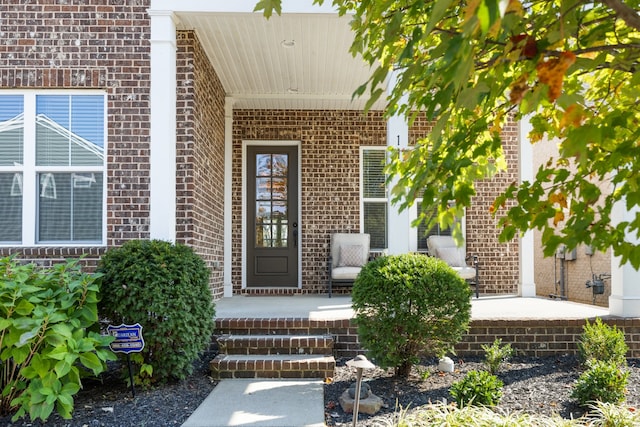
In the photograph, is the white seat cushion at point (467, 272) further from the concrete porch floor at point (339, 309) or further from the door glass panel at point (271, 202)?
the door glass panel at point (271, 202)

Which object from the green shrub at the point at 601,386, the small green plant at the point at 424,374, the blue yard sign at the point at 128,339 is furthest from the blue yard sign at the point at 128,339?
the green shrub at the point at 601,386

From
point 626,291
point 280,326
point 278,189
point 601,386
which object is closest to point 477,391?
point 601,386

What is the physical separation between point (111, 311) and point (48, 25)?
3.26m

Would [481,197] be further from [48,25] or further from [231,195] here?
[48,25]

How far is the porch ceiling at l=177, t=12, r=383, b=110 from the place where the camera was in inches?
218

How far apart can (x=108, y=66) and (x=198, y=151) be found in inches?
49.9

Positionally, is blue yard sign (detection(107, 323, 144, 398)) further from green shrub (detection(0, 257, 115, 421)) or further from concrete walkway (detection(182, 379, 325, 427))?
concrete walkway (detection(182, 379, 325, 427))

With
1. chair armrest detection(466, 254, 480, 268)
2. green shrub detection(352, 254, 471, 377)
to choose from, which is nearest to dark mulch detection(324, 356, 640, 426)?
green shrub detection(352, 254, 471, 377)

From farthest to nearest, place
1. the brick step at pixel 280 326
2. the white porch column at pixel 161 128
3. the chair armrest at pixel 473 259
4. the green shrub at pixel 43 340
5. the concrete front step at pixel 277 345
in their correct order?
the chair armrest at pixel 473 259, the white porch column at pixel 161 128, the brick step at pixel 280 326, the concrete front step at pixel 277 345, the green shrub at pixel 43 340

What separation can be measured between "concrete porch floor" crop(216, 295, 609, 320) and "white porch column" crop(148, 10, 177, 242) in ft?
3.79

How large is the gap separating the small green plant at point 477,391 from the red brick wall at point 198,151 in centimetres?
292

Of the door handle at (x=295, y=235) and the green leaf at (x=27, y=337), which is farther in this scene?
the door handle at (x=295, y=235)

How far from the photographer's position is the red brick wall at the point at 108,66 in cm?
548

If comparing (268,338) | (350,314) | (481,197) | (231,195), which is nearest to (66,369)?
(268,338)
